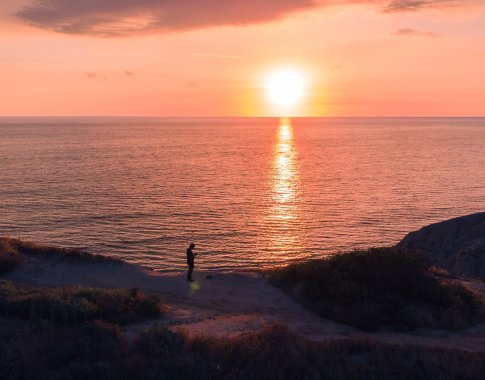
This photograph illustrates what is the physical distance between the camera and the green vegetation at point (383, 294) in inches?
727

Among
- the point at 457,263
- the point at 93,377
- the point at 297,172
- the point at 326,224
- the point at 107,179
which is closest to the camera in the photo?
the point at 93,377

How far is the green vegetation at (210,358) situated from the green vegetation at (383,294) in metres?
5.28

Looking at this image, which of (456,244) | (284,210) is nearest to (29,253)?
(456,244)

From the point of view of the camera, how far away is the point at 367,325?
17.9 metres

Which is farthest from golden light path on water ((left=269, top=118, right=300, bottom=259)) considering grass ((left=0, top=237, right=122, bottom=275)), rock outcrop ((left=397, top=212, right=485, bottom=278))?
grass ((left=0, top=237, right=122, bottom=275))

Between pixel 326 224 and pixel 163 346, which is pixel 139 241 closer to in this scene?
pixel 326 224

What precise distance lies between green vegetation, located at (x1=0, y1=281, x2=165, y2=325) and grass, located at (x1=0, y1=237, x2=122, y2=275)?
6010 mm

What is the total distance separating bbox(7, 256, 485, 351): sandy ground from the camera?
1695 centimetres

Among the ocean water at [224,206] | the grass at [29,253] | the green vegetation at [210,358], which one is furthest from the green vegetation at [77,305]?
the ocean water at [224,206]

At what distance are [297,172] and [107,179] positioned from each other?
112 ft

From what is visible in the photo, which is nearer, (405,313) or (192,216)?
(405,313)

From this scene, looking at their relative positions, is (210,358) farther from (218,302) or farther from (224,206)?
(224,206)

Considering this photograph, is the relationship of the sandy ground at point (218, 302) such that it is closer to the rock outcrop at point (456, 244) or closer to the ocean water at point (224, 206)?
the rock outcrop at point (456, 244)

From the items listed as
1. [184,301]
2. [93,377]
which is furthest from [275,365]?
[184,301]
